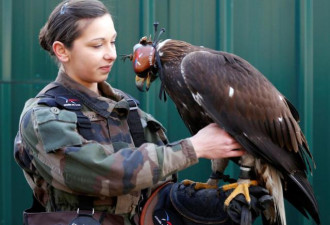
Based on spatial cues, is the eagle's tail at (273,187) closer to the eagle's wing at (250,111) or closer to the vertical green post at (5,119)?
the eagle's wing at (250,111)

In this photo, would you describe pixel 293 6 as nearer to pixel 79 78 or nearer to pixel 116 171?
pixel 79 78

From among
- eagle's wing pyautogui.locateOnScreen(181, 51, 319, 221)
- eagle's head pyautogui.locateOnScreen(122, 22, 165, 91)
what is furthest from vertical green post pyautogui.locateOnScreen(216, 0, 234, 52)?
eagle's head pyautogui.locateOnScreen(122, 22, 165, 91)

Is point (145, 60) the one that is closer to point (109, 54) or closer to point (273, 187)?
point (109, 54)

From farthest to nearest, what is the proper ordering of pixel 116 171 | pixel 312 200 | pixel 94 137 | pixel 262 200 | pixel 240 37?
pixel 240 37 → pixel 312 200 → pixel 262 200 → pixel 94 137 → pixel 116 171

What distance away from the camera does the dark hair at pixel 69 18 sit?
1.88m

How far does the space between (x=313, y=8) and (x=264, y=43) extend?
1.35 feet

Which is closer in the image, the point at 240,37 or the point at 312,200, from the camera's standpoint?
the point at 312,200

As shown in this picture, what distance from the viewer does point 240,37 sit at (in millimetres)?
3236

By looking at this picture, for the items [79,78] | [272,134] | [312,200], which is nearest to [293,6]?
[272,134]

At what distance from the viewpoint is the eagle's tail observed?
89.7 inches

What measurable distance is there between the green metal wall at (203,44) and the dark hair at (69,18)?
0.96 metres

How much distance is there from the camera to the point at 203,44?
125 inches

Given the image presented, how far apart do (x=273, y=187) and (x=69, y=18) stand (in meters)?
1.21

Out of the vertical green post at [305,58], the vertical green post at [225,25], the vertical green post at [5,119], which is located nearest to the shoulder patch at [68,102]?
the vertical green post at [5,119]
